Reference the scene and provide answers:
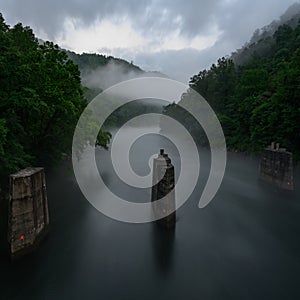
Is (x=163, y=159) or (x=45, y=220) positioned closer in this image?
(x=45, y=220)

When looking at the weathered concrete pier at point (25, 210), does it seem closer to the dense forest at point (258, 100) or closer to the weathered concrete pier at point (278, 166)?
the weathered concrete pier at point (278, 166)

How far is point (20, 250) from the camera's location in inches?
439

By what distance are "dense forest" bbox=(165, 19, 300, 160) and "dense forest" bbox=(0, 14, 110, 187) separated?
880 inches

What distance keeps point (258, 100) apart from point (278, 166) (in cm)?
1760

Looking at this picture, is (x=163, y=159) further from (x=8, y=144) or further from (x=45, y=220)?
(x=8, y=144)

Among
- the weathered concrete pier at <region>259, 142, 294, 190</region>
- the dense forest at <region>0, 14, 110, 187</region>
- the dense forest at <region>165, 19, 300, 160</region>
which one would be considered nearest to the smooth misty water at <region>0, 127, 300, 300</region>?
the weathered concrete pier at <region>259, 142, 294, 190</region>

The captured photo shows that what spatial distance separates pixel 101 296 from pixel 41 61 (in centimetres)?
1492

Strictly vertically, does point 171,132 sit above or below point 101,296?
above

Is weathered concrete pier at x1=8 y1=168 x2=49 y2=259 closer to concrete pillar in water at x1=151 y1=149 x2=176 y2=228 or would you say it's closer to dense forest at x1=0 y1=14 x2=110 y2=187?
dense forest at x1=0 y1=14 x2=110 y2=187

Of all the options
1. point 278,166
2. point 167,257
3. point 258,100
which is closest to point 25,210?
point 167,257

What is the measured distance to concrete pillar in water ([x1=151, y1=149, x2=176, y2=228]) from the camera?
14.1 m

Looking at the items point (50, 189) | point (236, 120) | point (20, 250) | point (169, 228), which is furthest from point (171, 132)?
point (20, 250)

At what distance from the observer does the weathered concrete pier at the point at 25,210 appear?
1014 cm

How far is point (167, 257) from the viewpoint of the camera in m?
12.9
